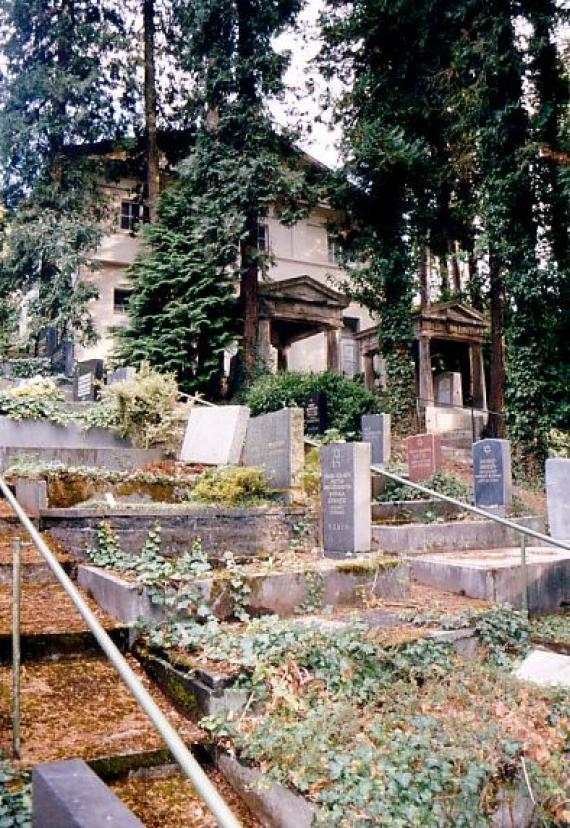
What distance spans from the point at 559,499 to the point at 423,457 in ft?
17.0

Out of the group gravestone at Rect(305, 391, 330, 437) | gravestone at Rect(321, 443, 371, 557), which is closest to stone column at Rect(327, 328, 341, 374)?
gravestone at Rect(305, 391, 330, 437)

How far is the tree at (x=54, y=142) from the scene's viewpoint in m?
21.8

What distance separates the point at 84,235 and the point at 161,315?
3.77 metres

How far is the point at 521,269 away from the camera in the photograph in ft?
58.6

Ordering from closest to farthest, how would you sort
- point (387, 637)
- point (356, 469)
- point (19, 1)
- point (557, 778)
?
point (557, 778), point (387, 637), point (356, 469), point (19, 1)

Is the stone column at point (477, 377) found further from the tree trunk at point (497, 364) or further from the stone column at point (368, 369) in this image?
the stone column at point (368, 369)

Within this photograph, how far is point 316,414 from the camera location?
17.4 m

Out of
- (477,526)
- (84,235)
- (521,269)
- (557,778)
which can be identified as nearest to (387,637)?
(557,778)

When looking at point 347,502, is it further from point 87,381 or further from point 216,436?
point 87,381

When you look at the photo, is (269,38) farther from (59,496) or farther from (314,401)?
(59,496)

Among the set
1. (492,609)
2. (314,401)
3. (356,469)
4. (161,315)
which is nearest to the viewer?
(492,609)

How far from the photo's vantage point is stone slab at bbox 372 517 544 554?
9320mm

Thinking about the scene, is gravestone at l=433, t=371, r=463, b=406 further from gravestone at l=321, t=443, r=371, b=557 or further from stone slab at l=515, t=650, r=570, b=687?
stone slab at l=515, t=650, r=570, b=687

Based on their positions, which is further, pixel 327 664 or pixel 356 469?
pixel 356 469
